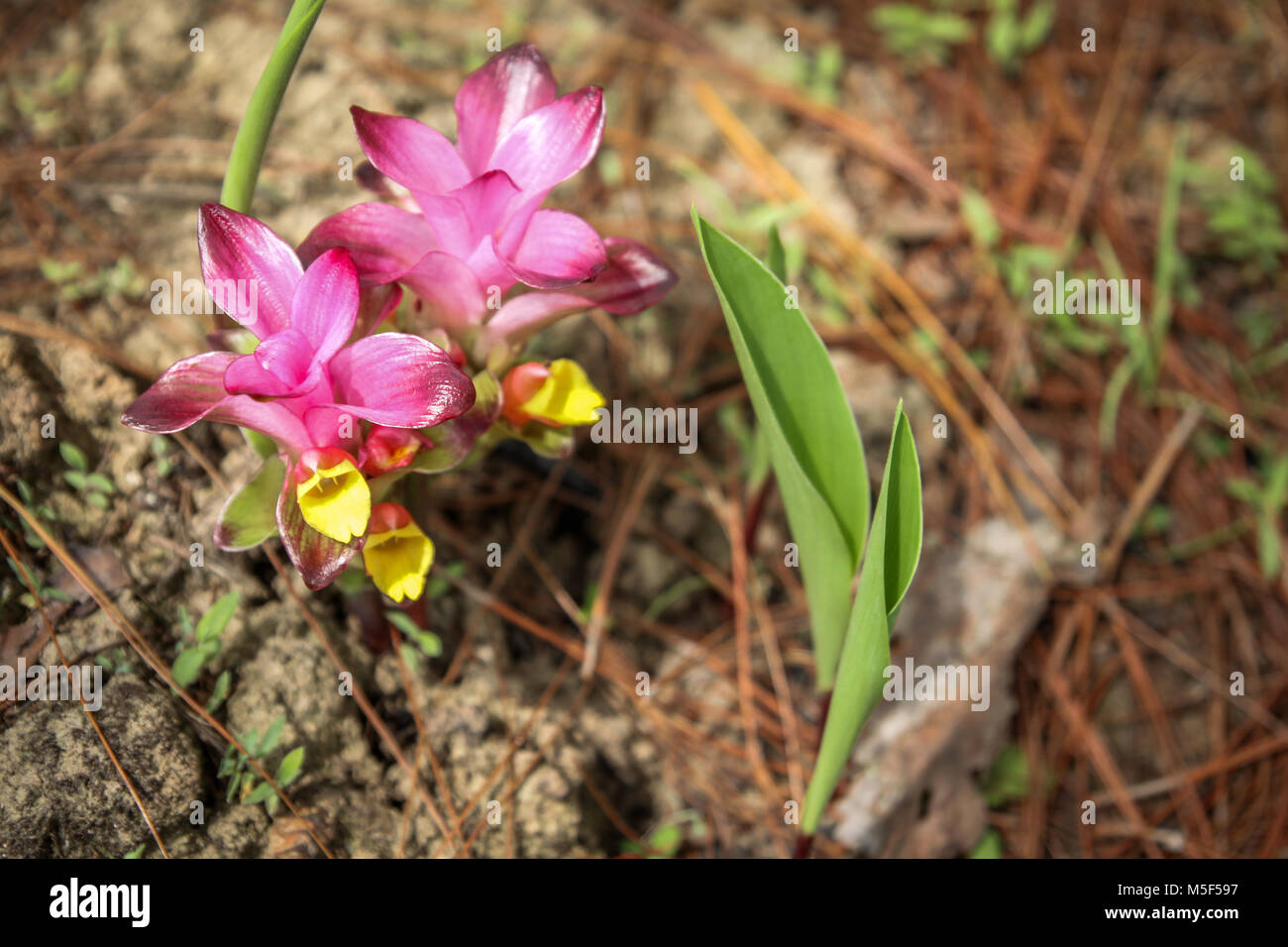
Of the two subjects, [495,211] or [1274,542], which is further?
[1274,542]

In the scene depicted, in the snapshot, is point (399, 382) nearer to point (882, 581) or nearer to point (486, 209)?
point (486, 209)

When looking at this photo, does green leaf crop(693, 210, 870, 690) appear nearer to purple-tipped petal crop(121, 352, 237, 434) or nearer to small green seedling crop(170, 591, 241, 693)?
purple-tipped petal crop(121, 352, 237, 434)

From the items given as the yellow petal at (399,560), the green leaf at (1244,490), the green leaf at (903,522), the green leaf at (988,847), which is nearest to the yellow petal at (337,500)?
the yellow petal at (399,560)

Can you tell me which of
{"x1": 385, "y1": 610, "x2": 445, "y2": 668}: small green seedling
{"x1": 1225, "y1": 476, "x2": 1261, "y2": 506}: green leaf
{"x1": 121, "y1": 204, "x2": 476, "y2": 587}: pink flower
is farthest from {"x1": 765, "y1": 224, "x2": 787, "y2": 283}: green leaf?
{"x1": 1225, "y1": 476, "x2": 1261, "y2": 506}: green leaf

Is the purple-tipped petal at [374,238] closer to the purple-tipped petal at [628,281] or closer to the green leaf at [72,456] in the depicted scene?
the purple-tipped petal at [628,281]
